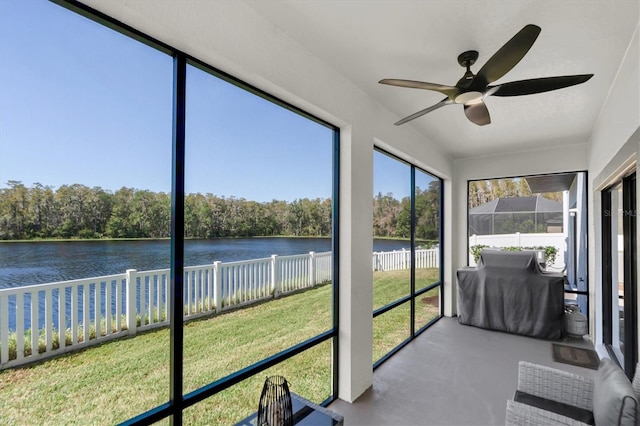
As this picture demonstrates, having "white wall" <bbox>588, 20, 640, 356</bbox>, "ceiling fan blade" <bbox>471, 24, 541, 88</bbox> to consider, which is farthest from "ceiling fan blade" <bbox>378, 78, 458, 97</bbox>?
"white wall" <bbox>588, 20, 640, 356</bbox>

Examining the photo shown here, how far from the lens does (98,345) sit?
1.37 metres

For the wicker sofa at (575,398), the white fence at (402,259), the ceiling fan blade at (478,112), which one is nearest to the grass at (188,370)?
the white fence at (402,259)

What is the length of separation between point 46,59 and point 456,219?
5.43 m

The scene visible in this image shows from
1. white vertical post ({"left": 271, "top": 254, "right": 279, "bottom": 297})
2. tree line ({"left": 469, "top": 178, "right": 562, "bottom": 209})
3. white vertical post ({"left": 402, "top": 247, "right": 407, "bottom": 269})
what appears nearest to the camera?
white vertical post ({"left": 271, "top": 254, "right": 279, "bottom": 297})

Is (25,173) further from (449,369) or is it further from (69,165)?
(449,369)

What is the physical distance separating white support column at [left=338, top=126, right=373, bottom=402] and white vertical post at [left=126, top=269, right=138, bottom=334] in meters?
1.63

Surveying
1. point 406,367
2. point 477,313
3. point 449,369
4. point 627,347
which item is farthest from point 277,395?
point 477,313

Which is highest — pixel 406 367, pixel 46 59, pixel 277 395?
pixel 46 59

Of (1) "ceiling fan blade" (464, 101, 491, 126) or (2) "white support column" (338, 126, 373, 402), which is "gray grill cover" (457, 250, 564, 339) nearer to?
(2) "white support column" (338, 126, 373, 402)

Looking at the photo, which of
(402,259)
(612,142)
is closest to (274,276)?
(402,259)

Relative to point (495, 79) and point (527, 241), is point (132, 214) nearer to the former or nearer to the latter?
point (495, 79)

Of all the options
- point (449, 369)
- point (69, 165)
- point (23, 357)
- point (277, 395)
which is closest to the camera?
point (23, 357)

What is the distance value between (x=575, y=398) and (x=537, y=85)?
1954 mm

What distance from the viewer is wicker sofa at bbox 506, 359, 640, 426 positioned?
4.47ft
